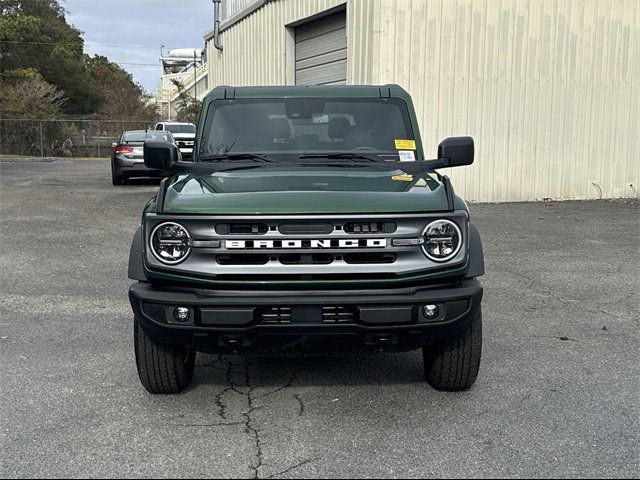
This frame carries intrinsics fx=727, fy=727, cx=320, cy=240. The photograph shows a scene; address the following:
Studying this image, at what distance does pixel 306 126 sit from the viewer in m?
5.36

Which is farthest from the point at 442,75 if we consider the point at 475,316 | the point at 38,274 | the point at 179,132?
the point at 179,132

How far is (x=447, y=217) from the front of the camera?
388 centimetres

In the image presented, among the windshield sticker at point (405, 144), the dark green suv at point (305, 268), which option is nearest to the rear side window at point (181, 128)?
the windshield sticker at point (405, 144)

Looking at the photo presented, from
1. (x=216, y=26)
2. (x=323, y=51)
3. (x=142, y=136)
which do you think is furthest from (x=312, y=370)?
(x=216, y=26)

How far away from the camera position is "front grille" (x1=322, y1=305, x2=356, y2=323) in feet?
12.4

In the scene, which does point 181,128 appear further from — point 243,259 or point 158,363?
point 243,259

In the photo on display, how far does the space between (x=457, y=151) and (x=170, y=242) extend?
221cm

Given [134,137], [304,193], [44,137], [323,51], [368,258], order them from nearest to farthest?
[368,258]
[304,193]
[323,51]
[134,137]
[44,137]

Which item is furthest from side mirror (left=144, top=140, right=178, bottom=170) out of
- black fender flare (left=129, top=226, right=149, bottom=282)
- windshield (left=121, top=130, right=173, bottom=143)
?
windshield (left=121, top=130, right=173, bottom=143)

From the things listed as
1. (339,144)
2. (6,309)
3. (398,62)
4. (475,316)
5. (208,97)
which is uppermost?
(398,62)

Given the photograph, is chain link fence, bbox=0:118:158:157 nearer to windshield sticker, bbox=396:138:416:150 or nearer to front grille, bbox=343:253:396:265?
windshield sticker, bbox=396:138:416:150

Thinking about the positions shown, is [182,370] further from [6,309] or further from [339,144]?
[6,309]

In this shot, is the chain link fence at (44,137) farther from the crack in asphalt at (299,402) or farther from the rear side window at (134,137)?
the crack in asphalt at (299,402)

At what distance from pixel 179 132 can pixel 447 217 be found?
83.7 feet
